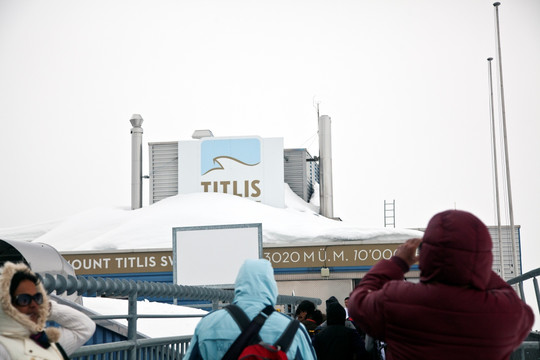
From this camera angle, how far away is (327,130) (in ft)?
178

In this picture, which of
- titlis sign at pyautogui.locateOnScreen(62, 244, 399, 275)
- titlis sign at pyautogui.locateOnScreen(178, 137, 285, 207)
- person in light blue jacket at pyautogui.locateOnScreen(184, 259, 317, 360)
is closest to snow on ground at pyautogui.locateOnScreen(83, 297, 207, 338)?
person in light blue jacket at pyautogui.locateOnScreen(184, 259, 317, 360)

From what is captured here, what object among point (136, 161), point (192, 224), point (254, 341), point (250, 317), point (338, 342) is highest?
point (136, 161)

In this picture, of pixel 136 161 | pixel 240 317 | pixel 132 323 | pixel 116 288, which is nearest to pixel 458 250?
pixel 240 317

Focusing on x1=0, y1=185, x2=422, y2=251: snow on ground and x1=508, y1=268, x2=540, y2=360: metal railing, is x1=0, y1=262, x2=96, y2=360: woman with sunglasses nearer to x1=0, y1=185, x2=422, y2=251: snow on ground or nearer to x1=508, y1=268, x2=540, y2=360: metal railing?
x1=508, y1=268, x2=540, y2=360: metal railing

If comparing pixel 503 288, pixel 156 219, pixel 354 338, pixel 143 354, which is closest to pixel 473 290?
pixel 503 288

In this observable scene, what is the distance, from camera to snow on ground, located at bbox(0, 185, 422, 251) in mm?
40219

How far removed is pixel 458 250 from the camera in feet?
10.2

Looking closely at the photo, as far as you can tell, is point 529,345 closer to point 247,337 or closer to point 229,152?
point 247,337

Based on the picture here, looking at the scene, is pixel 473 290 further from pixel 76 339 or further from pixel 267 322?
pixel 76 339

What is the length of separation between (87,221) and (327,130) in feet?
55.2

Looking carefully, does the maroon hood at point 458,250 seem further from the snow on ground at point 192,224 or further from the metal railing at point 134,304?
the snow on ground at point 192,224

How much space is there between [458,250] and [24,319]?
1751mm

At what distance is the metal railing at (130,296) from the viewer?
15.1 feet

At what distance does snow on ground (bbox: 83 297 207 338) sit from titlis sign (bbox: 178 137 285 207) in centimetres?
4027
